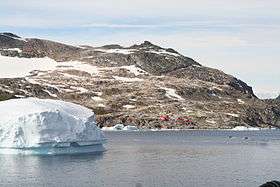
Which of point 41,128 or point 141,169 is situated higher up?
point 41,128

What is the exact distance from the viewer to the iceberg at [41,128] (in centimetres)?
11338

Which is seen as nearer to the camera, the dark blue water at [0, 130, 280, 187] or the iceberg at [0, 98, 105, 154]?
the dark blue water at [0, 130, 280, 187]

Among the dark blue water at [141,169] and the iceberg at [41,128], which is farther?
the iceberg at [41,128]

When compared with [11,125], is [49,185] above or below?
below

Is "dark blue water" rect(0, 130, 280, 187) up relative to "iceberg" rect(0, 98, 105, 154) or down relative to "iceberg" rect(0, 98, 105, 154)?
down

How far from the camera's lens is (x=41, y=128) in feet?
374

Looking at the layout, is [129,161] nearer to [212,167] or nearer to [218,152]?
[212,167]

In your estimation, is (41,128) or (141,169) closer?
(141,169)

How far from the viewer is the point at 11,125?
112750 millimetres

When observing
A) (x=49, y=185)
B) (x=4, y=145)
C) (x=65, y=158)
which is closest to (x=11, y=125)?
(x=4, y=145)

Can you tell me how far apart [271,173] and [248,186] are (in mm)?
18217

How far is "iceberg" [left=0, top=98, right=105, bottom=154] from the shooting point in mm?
113375

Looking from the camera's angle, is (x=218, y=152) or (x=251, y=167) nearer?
(x=251, y=167)

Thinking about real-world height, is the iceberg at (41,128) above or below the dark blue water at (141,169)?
above
